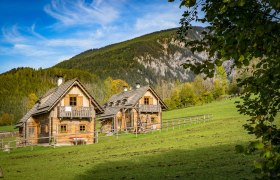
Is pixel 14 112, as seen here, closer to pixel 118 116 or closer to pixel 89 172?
pixel 118 116

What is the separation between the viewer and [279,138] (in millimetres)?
4867

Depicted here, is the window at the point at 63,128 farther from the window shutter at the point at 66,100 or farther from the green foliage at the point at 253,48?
the green foliage at the point at 253,48

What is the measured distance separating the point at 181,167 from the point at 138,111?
4099 centimetres

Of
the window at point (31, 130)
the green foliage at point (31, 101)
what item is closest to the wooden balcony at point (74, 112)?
the window at point (31, 130)

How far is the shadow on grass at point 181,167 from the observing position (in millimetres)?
14844

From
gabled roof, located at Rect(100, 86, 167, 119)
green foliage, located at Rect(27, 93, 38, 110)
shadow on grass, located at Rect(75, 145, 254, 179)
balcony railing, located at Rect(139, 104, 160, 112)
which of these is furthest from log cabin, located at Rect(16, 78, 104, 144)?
green foliage, located at Rect(27, 93, 38, 110)

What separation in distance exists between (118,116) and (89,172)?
43.6 meters

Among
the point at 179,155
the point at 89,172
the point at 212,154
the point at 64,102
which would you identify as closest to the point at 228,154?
the point at 212,154

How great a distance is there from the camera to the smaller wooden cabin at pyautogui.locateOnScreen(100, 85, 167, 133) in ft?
191

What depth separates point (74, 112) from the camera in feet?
149

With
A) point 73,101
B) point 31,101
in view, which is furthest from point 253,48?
point 31,101

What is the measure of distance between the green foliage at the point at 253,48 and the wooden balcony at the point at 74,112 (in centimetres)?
4077

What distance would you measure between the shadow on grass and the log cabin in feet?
76.1

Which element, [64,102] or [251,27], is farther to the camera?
[64,102]
